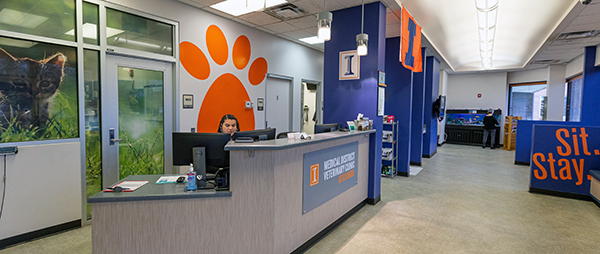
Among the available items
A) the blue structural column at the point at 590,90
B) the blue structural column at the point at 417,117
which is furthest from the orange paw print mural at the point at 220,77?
the blue structural column at the point at 590,90

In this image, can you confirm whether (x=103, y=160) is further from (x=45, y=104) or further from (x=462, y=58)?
(x=462, y=58)

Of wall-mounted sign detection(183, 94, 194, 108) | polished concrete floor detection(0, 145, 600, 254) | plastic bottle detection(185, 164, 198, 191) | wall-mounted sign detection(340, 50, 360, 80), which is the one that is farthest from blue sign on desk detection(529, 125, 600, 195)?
wall-mounted sign detection(183, 94, 194, 108)

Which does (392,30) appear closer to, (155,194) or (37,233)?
(155,194)

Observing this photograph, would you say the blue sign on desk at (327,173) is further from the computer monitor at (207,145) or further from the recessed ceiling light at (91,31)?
the recessed ceiling light at (91,31)

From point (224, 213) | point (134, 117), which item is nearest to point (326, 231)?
point (224, 213)

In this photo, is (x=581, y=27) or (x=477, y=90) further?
(x=477, y=90)

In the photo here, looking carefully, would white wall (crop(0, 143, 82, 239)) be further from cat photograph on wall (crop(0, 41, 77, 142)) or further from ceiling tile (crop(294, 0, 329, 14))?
ceiling tile (crop(294, 0, 329, 14))

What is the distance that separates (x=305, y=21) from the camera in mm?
4996

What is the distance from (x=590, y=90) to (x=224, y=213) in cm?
855

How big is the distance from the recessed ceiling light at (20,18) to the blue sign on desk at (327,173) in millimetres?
3220

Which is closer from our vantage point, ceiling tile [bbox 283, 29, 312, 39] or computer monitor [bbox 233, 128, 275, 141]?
computer monitor [bbox 233, 128, 275, 141]

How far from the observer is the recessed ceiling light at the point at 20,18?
2.79 m

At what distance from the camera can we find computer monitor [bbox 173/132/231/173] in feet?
7.55

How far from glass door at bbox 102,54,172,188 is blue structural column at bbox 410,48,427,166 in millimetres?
5610
